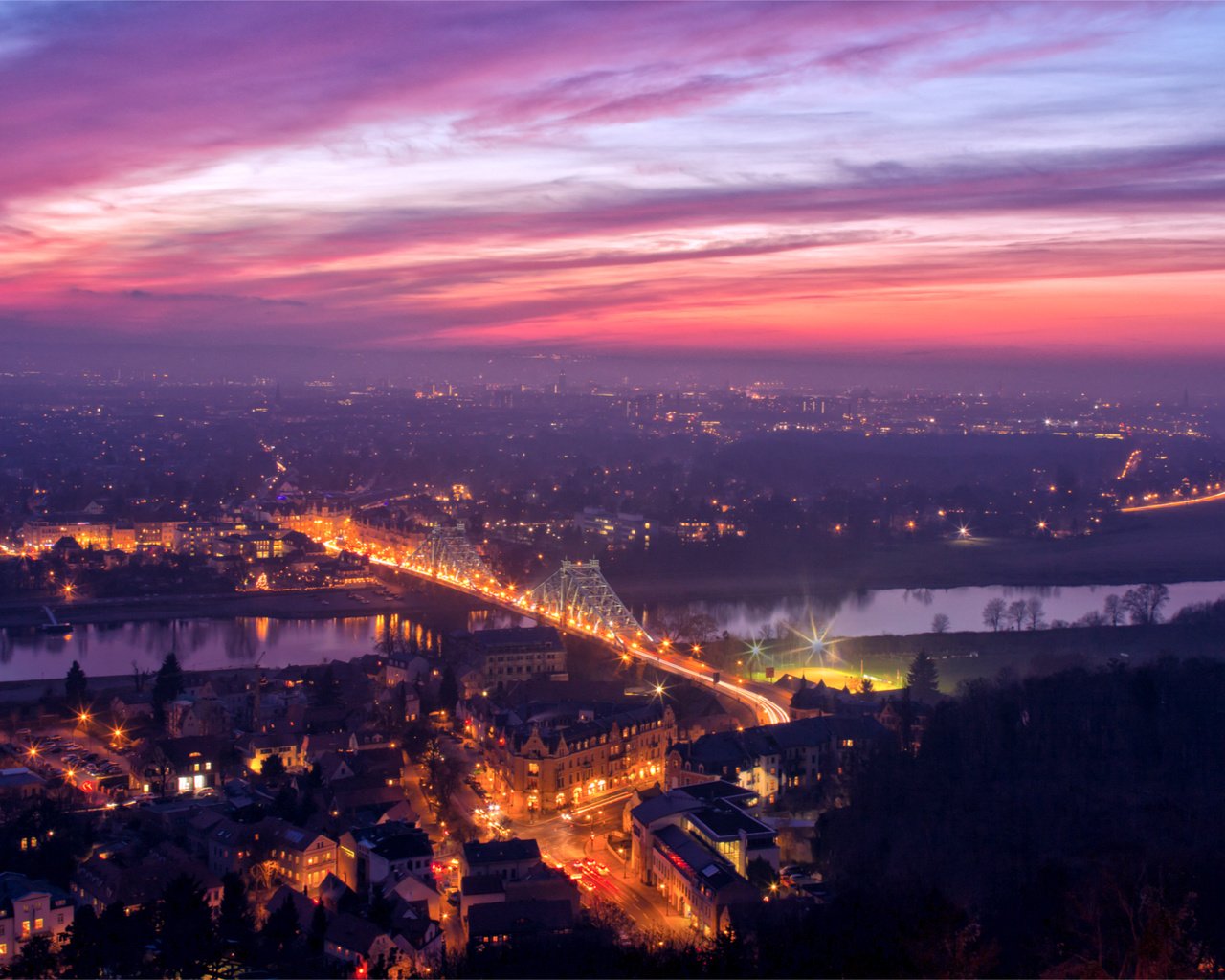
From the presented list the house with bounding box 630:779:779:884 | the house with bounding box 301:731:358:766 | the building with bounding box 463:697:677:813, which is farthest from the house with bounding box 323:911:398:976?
the house with bounding box 301:731:358:766

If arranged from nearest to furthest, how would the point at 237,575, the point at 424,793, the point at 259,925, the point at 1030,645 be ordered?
the point at 259,925
the point at 424,793
the point at 1030,645
the point at 237,575

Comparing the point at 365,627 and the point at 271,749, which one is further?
the point at 365,627

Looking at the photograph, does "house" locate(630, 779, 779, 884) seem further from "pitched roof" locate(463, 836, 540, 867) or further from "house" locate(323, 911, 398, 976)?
"house" locate(323, 911, 398, 976)

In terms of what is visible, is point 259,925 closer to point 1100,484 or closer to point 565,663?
point 565,663

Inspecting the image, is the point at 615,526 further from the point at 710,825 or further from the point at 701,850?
the point at 701,850

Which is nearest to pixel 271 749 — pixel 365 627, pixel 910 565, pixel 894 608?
pixel 365 627

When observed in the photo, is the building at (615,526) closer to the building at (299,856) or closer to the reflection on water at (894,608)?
the reflection on water at (894,608)

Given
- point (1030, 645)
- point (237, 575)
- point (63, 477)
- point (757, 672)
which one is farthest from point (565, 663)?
point (63, 477)
